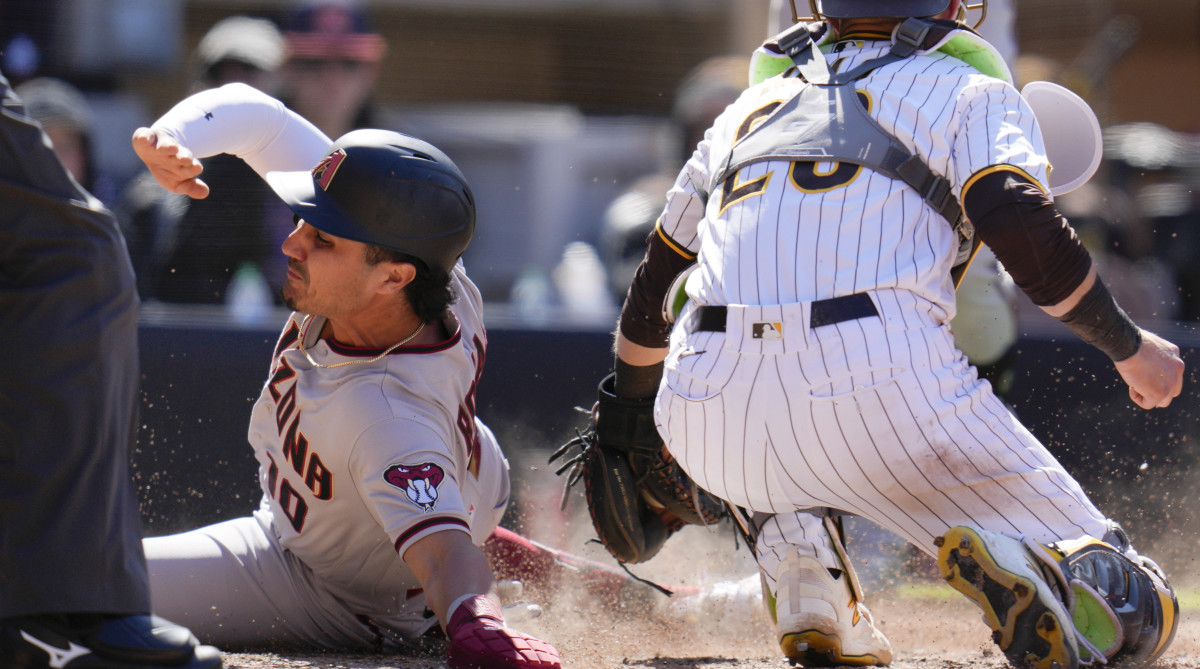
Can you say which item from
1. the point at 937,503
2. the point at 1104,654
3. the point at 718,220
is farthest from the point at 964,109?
the point at 1104,654

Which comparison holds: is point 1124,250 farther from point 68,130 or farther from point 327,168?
point 68,130

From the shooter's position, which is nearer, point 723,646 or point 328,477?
point 328,477

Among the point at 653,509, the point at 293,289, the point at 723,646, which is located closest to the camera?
the point at 293,289

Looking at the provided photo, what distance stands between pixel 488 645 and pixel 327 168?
1.09m

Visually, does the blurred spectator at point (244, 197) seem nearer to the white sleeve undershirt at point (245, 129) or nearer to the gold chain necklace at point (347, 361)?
the white sleeve undershirt at point (245, 129)

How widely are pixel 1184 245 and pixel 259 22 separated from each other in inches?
155

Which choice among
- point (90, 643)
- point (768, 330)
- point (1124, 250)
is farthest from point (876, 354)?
point (1124, 250)

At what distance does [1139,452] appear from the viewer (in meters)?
3.96

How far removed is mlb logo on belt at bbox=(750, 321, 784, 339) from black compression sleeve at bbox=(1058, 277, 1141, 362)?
541 mm

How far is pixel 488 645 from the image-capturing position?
220cm

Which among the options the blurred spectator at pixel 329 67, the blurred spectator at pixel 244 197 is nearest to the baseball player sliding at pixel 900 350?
the blurred spectator at pixel 244 197

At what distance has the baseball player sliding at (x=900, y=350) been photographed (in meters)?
2.21

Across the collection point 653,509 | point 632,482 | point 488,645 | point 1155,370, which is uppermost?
point 1155,370

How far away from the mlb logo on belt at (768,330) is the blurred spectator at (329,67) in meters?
2.90
